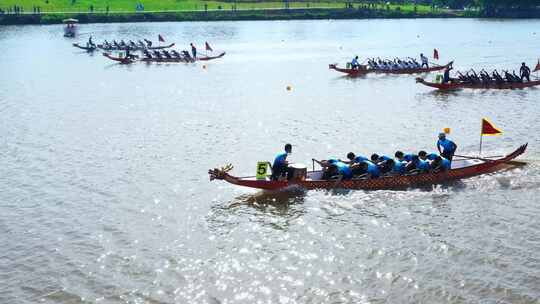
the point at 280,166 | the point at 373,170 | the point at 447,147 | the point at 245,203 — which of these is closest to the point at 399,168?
the point at 373,170

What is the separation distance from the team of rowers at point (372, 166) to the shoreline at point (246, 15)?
11448 cm

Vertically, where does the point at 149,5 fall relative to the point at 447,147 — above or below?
above

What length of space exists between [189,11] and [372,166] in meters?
120

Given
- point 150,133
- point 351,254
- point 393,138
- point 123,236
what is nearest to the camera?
point 351,254

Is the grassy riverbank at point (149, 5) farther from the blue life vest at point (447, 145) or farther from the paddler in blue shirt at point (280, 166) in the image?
the paddler in blue shirt at point (280, 166)

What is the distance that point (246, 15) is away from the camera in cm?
13838

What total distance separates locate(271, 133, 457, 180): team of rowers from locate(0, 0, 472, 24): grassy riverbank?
114 metres

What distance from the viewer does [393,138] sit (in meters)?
35.9

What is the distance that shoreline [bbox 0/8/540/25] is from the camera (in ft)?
427

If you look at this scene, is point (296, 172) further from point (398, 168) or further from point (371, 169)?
point (398, 168)

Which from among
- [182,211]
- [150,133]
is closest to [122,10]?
[150,133]

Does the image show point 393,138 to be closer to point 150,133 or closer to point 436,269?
point 150,133

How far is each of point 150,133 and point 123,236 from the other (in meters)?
16.9

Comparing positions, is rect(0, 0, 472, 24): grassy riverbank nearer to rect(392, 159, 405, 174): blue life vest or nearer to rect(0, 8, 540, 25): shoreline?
rect(0, 8, 540, 25): shoreline
